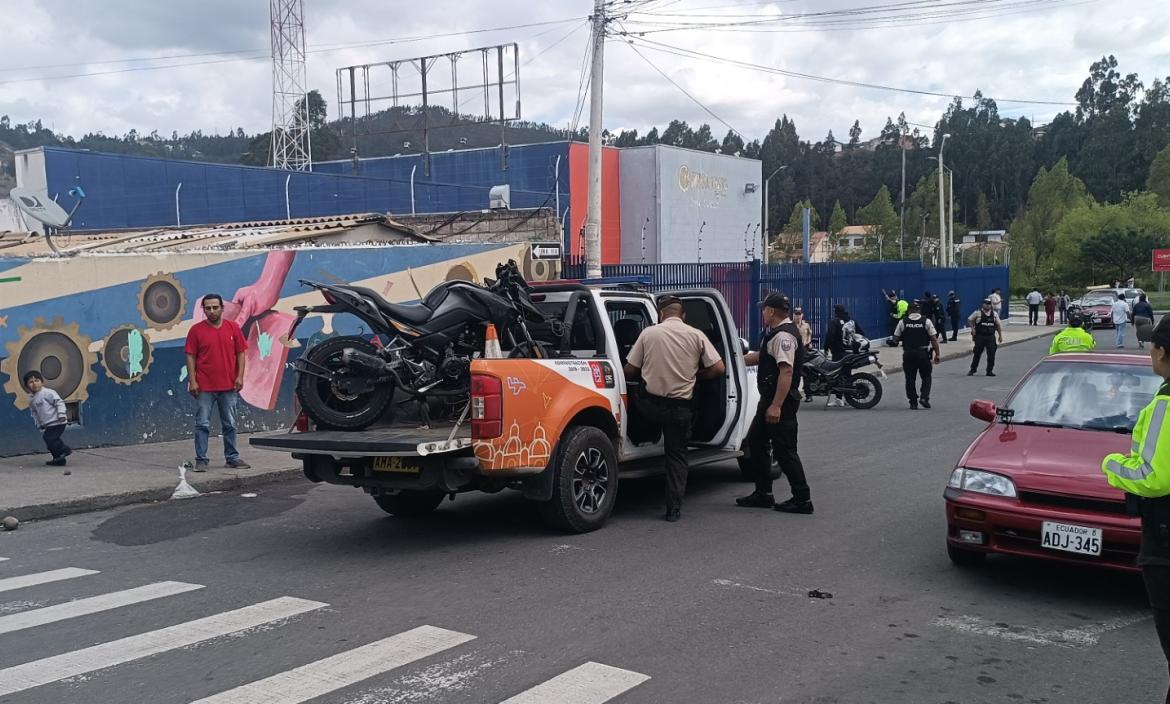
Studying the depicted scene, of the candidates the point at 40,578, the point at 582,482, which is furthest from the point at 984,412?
the point at 40,578

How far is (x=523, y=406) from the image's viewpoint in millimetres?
7320

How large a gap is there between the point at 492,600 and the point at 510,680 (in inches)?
53.6

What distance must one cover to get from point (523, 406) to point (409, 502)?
2036 millimetres

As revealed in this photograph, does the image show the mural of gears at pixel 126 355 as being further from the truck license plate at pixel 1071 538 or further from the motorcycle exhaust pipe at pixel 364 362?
the truck license plate at pixel 1071 538

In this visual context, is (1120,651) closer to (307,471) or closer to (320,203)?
(307,471)

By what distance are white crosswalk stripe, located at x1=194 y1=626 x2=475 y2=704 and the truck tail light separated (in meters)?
1.75

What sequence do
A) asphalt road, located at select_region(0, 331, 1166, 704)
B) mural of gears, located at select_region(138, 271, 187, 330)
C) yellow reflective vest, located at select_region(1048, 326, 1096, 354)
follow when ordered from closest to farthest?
asphalt road, located at select_region(0, 331, 1166, 704) < yellow reflective vest, located at select_region(1048, 326, 1096, 354) < mural of gears, located at select_region(138, 271, 187, 330)

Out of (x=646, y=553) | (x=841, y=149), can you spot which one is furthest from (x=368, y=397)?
(x=841, y=149)

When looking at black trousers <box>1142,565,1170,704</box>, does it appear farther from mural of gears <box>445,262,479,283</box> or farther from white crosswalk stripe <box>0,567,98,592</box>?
mural of gears <box>445,262,479,283</box>

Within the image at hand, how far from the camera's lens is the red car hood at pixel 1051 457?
19.8ft

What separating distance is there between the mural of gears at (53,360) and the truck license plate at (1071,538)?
1055 cm

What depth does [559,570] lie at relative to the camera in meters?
6.90

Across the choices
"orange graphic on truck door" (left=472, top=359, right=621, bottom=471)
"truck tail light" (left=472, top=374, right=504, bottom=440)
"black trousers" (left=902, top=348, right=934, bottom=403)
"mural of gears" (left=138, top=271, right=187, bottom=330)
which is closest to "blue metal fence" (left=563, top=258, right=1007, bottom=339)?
"black trousers" (left=902, top=348, right=934, bottom=403)

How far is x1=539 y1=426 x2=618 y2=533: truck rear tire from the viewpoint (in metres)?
7.65
